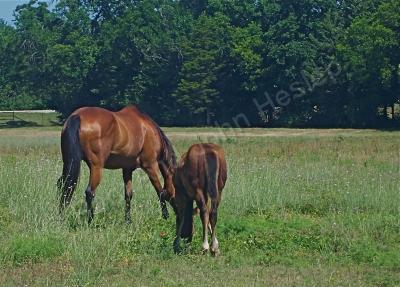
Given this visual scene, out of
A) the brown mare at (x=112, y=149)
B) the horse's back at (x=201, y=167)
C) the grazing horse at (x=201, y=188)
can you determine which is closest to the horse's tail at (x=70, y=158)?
the brown mare at (x=112, y=149)

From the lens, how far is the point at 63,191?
1168 cm

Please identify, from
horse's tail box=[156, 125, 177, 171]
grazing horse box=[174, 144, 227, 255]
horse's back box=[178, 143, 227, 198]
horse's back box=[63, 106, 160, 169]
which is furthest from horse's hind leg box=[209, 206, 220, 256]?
horse's tail box=[156, 125, 177, 171]

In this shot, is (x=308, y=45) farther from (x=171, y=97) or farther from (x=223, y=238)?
(x=223, y=238)

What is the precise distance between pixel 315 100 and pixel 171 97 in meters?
13.2

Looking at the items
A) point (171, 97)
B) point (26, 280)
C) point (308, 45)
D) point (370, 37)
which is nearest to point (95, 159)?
point (26, 280)

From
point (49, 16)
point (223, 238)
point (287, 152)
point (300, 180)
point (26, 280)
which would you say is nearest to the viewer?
point (26, 280)

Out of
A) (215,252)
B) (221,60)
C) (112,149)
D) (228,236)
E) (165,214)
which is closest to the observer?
(215,252)

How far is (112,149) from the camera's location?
12.6 metres

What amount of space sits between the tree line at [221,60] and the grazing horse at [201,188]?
3796 cm

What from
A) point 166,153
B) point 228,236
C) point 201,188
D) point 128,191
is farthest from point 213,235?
point 166,153

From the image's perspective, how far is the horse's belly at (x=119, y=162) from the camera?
12711 millimetres

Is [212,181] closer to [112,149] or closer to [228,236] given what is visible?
[228,236]

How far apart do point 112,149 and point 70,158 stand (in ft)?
3.23

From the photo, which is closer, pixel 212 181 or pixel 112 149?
pixel 212 181
